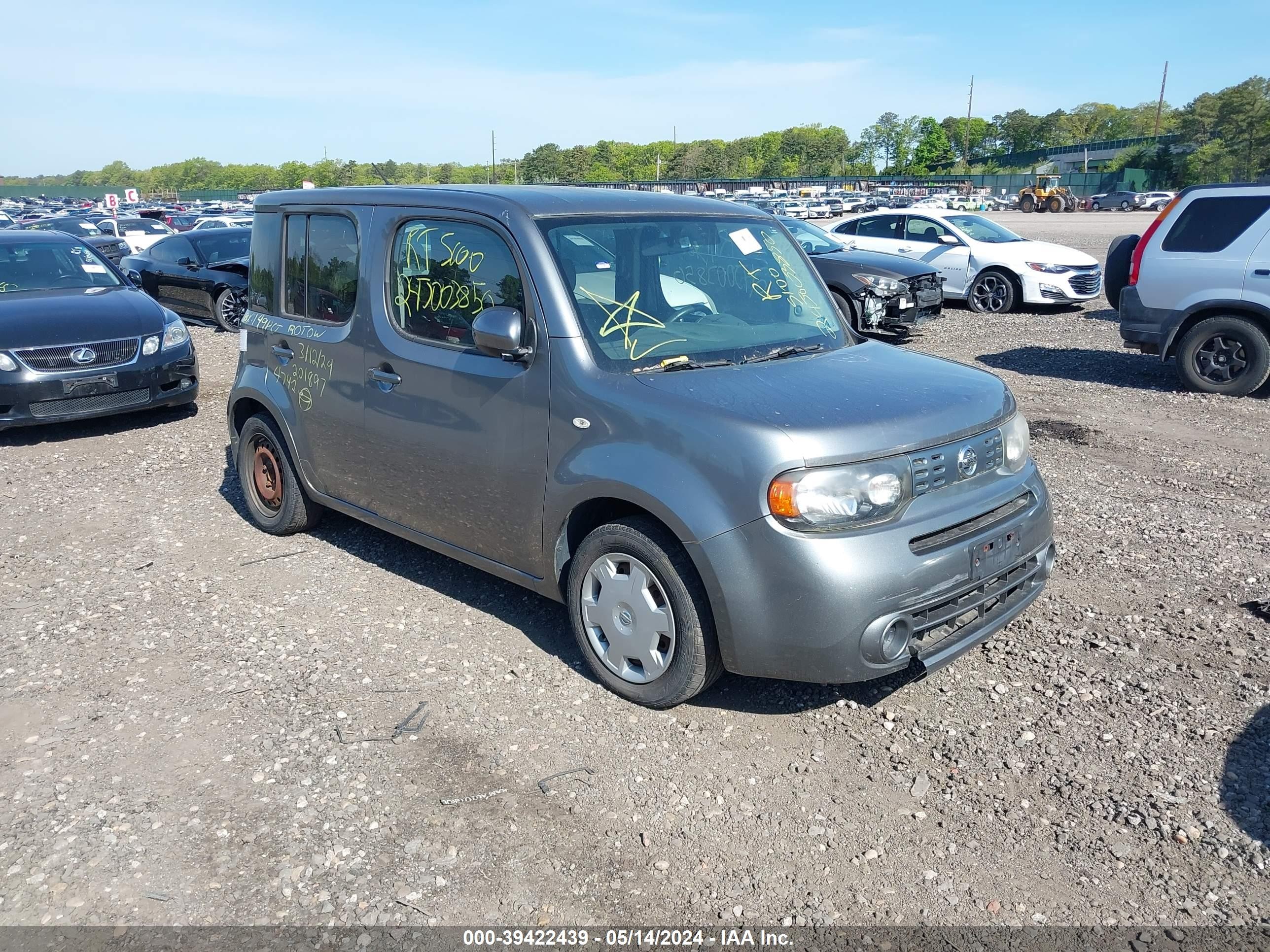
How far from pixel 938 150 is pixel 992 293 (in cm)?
13520

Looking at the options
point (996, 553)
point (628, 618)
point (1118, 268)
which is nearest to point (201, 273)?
point (1118, 268)

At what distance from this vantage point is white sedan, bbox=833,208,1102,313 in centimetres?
1477

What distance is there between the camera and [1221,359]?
31.0ft

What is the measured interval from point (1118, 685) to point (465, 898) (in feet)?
8.86

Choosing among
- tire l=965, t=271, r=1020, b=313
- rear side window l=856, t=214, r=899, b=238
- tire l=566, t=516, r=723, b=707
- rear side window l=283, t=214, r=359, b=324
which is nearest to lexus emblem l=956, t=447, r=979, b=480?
tire l=566, t=516, r=723, b=707

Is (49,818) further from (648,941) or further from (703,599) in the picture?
(703,599)

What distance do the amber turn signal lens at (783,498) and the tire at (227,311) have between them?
13008mm

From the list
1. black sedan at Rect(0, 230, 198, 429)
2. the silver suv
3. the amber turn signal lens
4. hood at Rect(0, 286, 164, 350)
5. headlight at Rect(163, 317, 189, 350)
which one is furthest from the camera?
the silver suv

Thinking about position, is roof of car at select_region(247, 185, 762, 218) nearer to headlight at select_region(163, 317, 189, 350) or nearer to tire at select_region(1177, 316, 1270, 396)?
headlight at select_region(163, 317, 189, 350)

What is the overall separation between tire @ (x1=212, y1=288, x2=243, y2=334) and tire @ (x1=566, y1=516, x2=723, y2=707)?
1225 cm

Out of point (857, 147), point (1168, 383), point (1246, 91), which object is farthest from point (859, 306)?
point (857, 147)

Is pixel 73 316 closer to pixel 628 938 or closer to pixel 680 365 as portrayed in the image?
pixel 680 365

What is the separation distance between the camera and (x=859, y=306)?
12.1 metres

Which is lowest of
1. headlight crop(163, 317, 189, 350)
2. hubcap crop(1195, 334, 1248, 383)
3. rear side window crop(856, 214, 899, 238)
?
hubcap crop(1195, 334, 1248, 383)
